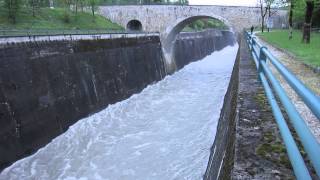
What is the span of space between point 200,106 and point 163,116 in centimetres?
251

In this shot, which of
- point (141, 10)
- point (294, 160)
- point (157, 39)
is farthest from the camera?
point (141, 10)

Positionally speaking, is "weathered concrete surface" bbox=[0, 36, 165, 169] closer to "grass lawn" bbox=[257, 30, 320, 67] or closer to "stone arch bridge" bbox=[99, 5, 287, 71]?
"grass lawn" bbox=[257, 30, 320, 67]

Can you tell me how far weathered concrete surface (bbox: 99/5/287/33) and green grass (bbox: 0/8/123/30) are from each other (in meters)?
3.57

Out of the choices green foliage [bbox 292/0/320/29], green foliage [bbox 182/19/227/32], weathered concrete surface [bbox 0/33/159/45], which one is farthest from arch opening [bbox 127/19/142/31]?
weathered concrete surface [bbox 0/33/159/45]

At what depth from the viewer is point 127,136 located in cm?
1373

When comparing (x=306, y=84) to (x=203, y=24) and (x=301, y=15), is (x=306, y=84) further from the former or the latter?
(x=203, y=24)

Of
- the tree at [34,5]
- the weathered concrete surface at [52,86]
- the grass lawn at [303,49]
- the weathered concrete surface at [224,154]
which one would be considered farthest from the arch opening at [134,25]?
the weathered concrete surface at [224,154]

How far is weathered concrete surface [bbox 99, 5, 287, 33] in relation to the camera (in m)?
50.8

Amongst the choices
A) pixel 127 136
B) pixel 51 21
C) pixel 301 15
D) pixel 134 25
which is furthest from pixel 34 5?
pixel 127 136

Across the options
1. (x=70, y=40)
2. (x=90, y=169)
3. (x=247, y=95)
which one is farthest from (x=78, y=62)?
(x=247, y=95)

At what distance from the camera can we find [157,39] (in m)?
30.2

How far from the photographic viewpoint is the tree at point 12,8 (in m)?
36.9

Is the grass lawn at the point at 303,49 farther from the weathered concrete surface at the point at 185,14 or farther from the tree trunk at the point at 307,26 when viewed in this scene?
the weathered concrete surface at the point at 185,14

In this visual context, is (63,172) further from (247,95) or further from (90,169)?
(247,95)
